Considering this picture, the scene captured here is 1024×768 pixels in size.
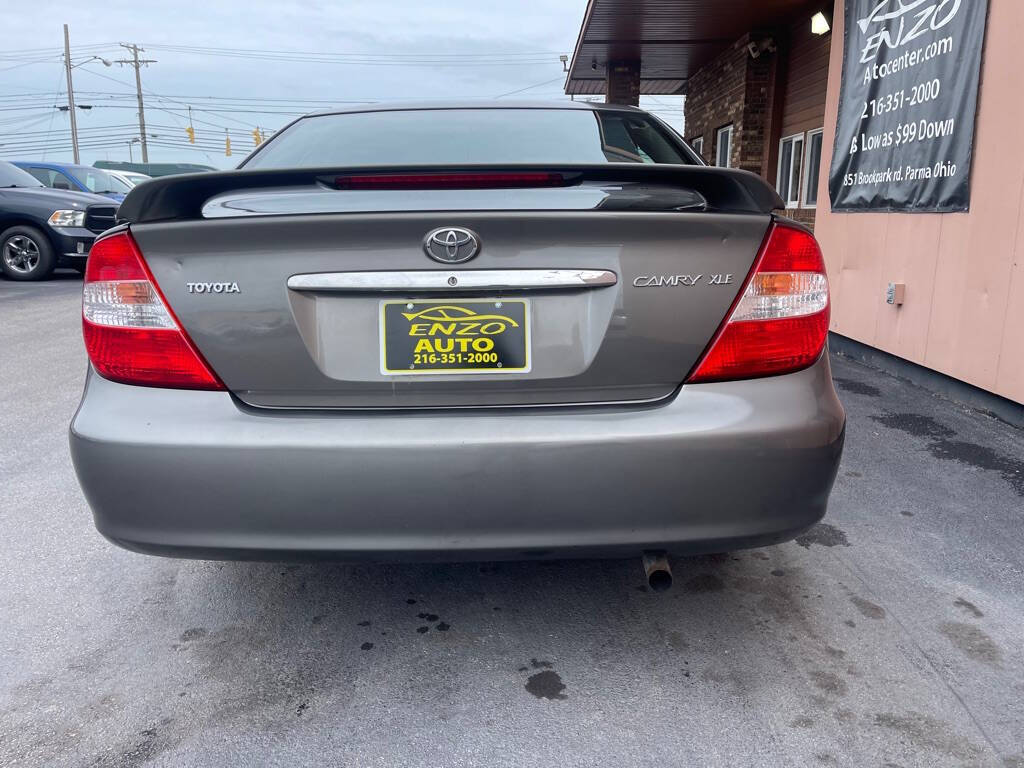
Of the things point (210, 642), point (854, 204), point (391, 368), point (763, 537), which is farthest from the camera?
point (854, 204)

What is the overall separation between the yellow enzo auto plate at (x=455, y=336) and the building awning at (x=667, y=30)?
9.02m

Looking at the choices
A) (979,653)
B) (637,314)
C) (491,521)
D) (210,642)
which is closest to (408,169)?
(637,314)

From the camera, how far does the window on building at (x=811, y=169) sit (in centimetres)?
995

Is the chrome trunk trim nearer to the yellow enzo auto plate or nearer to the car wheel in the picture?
the yellow enzo auto plate

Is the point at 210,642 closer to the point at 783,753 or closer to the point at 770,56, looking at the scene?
the point at 783,753

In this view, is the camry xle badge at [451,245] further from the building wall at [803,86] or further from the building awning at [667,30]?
the building awning at [667,30]

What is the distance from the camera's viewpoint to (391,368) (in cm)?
174

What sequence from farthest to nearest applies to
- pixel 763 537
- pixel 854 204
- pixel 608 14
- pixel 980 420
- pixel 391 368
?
pixel 608 14 < pixel 854 204 < pixel 980 420 < pixel 763 537 < pixel 391 368

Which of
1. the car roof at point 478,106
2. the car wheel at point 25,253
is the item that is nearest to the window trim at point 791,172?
the car roof at point 478,106

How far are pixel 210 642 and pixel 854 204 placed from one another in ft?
18.0

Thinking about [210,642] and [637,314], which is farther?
[210,642]

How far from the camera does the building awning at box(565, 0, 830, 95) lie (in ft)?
32.0

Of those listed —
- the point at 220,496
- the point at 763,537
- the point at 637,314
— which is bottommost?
the point at 763,537

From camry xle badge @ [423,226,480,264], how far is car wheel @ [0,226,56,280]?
Result: 1133 centimetres
